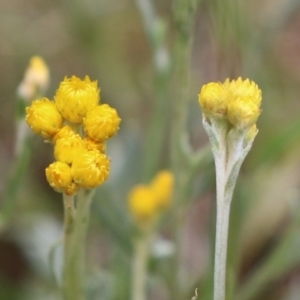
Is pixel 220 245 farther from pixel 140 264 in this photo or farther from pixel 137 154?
pixel 137 154

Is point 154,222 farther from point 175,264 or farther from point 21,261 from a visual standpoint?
point 21,261

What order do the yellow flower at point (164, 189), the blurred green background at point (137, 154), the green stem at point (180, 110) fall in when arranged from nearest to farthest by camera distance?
the green stem at point (180, 110) → the yellow flower at point (164, 189) → the blurred green background at point (137, 154)

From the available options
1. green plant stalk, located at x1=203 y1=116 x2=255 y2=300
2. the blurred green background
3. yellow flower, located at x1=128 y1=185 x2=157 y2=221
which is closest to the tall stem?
green plant stalk, located at x1=203 y1=116 x2=255 y2=300

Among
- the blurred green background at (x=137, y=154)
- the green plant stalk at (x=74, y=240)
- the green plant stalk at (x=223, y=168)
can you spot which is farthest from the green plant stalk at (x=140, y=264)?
the green plant stalk at (x=223, y=168)

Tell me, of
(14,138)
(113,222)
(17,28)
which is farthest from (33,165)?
(113,222)

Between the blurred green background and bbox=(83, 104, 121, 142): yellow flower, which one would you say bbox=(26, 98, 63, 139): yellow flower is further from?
the blurred green background

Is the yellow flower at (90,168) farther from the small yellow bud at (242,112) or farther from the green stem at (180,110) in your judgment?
the green stem at (180,110)

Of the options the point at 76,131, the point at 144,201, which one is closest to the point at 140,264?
the point at 144,201
